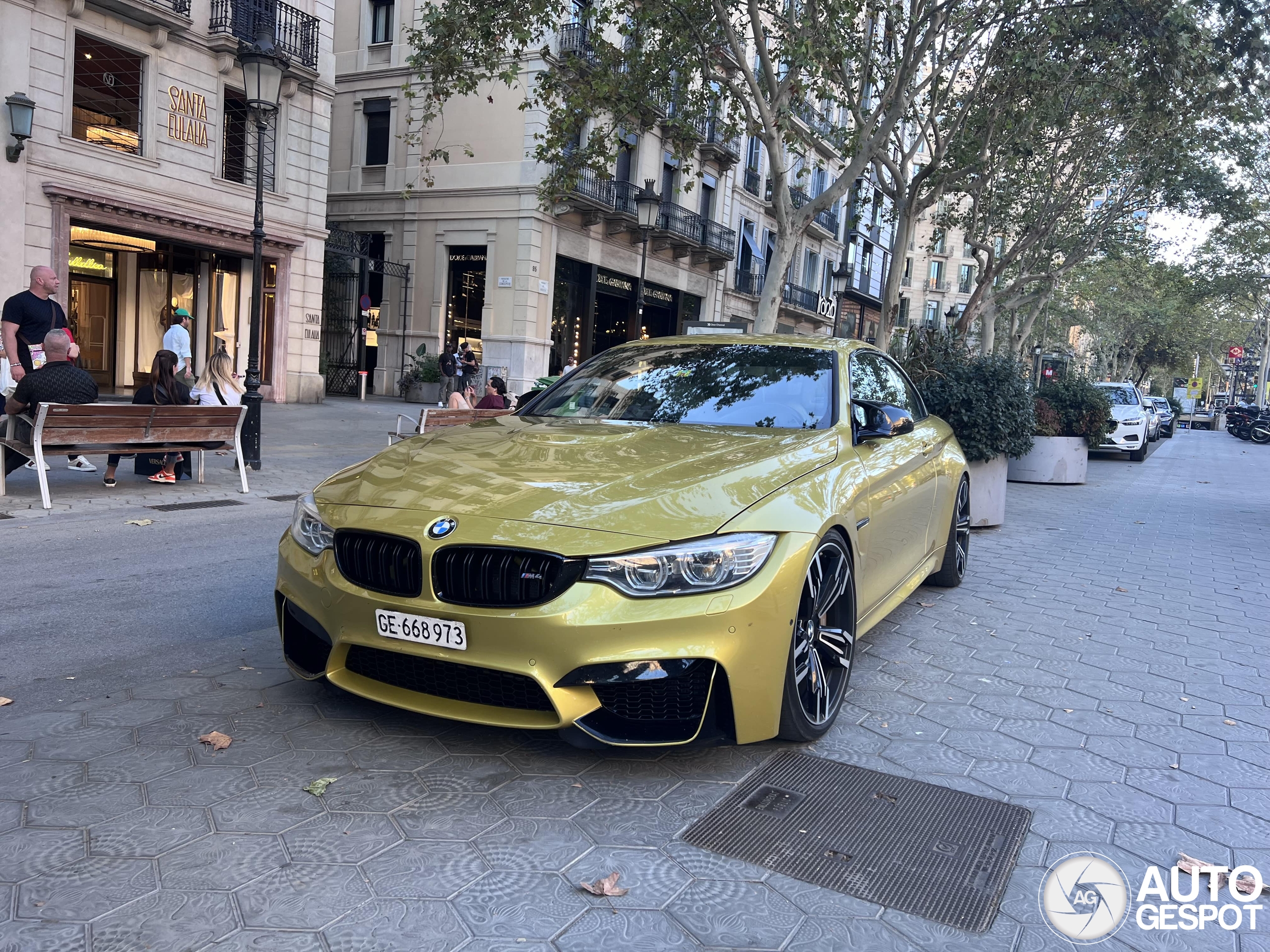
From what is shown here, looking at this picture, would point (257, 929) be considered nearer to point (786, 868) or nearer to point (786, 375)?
point (786, 868)

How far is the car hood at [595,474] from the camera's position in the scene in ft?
9.93

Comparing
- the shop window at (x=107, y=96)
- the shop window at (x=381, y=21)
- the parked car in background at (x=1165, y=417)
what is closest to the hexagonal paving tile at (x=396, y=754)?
the shop window at (x=107, y=96)

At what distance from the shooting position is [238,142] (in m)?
19.4

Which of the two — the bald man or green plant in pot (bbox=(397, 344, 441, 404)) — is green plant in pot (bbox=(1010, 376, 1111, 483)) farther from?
green plant in pot (bbox=(397, 344, 441, 404))

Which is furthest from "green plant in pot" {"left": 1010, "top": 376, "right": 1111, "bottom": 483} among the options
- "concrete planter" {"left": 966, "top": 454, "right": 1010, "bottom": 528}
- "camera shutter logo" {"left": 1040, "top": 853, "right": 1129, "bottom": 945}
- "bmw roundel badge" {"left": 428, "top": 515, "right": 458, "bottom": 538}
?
"bmw roundel badge" {"left": 428, "top": 515, "right": 458, "bottom": 538}

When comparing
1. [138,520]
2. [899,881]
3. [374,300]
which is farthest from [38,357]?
[374,300]

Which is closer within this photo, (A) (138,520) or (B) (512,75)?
(A) (138,520)

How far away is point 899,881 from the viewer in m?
2.63

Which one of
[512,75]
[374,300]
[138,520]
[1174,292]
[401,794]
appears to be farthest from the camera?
[1174,292]

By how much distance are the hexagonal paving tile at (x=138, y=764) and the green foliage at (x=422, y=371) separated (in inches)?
859

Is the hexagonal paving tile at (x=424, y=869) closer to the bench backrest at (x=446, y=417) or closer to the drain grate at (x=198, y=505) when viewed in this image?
the drain grate at (x=198, y=505)

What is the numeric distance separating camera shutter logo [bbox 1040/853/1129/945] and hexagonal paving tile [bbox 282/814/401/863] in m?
1.83

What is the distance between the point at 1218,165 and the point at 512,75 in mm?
18286

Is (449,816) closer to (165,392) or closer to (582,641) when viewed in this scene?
(582,641)
